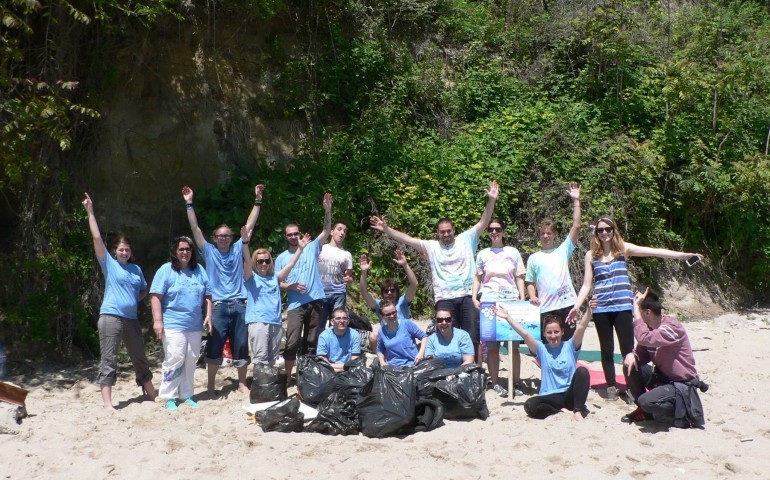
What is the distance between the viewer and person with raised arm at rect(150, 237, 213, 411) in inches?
257

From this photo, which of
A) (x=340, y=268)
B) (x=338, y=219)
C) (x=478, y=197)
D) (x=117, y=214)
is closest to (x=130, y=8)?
Result: (x=117, y=214)

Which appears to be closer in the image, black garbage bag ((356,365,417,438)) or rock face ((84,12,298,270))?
black garbage bag ((356,365,417,438))

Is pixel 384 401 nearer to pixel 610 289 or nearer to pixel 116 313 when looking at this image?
pixel 610 289

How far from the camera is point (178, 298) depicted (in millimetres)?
6578

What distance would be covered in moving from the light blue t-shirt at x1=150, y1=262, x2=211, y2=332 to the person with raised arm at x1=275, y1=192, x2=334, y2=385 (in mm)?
845

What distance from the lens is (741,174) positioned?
11469mm

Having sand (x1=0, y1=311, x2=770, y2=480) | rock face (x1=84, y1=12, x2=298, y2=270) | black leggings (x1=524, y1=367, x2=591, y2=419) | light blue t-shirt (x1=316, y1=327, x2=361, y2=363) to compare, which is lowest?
sand (x1=0, y1=311, x2=770, y2=480)

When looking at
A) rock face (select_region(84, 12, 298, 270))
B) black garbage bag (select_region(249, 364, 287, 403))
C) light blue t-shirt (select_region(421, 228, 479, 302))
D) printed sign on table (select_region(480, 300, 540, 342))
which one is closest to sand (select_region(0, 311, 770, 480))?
black garbage bag (select_region(249, 364, 287, 403))

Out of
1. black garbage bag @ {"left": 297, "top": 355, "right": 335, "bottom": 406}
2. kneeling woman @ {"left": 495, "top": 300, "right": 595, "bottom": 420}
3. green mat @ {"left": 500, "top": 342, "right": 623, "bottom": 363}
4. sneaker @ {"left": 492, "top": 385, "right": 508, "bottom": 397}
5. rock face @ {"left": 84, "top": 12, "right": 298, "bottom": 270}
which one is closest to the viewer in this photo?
kneeling woman @ {"left": 495, "top": 300, "right": 595, "bottom": 420}

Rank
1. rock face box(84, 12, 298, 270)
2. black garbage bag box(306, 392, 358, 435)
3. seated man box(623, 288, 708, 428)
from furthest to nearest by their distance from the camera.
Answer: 1. rock face box(84, 12, 298, 270)
2. black garbage bag box(306, 392, 358, 435)
3. seated man box(623, 288, 708, 428)

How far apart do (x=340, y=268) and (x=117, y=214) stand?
409 cm

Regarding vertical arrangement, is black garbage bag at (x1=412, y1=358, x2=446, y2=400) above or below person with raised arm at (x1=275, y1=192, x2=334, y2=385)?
below

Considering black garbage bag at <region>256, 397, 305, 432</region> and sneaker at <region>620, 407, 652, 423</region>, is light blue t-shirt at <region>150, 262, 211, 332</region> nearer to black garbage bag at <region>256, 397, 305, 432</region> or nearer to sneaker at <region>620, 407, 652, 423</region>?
black garbage bag at <region>256, 397, 305, 432</region>

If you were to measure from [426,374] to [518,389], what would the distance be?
1.18m
